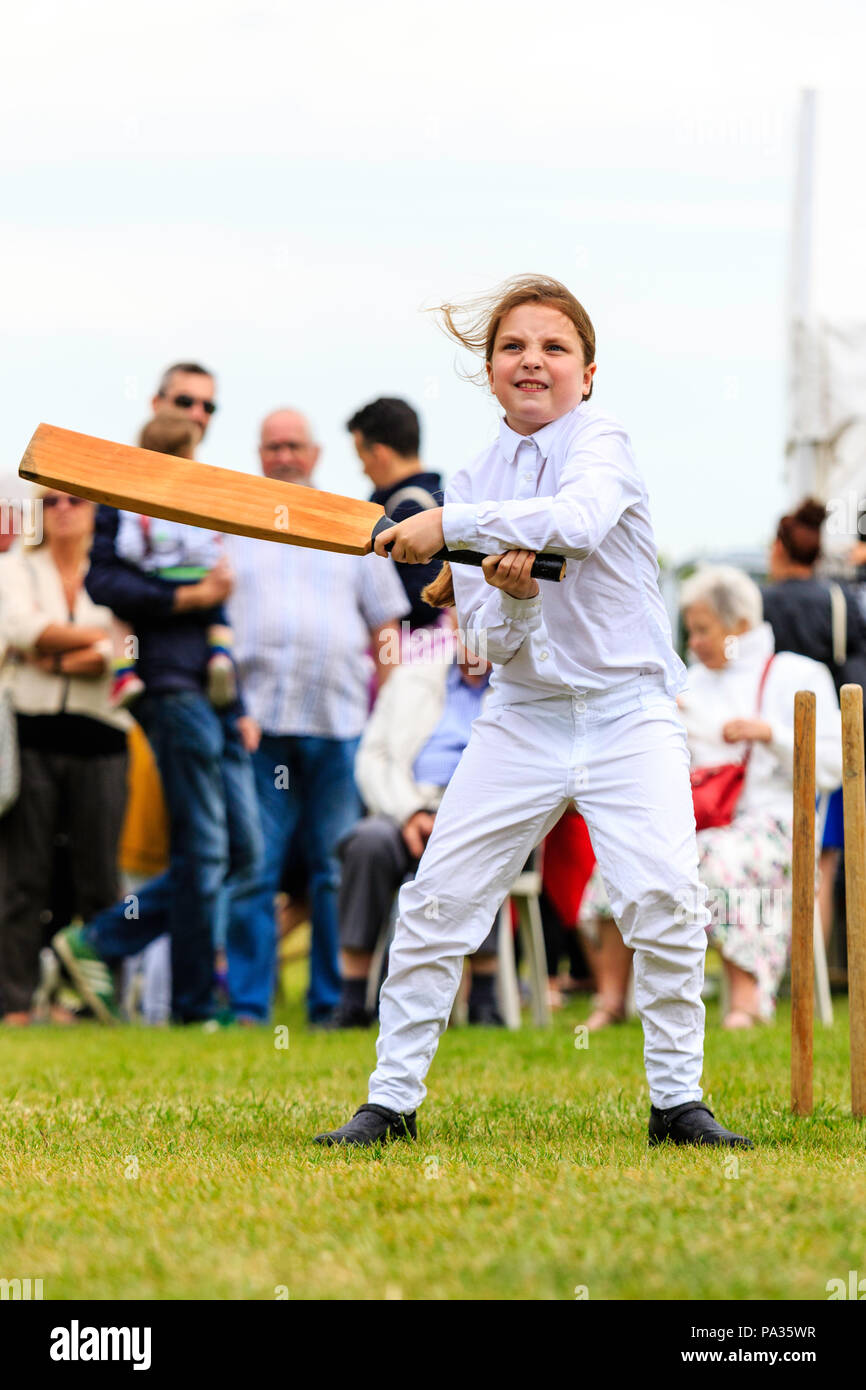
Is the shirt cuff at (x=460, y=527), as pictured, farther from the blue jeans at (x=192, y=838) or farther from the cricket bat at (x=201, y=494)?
the blue jeans at (x=192, y=838)

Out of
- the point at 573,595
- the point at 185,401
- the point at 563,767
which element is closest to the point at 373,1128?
the point at 563,767

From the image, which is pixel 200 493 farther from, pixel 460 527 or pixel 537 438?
pixel 537 438

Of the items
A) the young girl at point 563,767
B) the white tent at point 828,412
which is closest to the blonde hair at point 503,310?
the young girl at point 563,767

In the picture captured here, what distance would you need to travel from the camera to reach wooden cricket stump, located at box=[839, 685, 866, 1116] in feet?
14.0

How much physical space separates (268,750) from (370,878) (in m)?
0.85

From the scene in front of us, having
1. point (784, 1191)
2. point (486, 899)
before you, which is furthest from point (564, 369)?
point (784, 1191)

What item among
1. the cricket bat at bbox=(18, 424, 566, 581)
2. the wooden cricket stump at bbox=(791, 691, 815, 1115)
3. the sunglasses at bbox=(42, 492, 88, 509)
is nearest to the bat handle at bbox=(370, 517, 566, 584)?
the cricket bat at bbox=(18, 424, 566, 581)

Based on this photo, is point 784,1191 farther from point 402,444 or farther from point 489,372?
point 402,444

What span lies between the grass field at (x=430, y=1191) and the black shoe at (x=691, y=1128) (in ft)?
0.22

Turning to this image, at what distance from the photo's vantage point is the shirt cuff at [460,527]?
3.76 m

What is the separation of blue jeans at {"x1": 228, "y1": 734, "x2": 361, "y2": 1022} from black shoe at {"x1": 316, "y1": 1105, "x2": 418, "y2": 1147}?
3775 mm

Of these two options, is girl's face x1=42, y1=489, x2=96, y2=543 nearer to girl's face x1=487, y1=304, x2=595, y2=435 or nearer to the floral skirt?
the floral skirt

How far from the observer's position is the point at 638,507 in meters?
4.09
